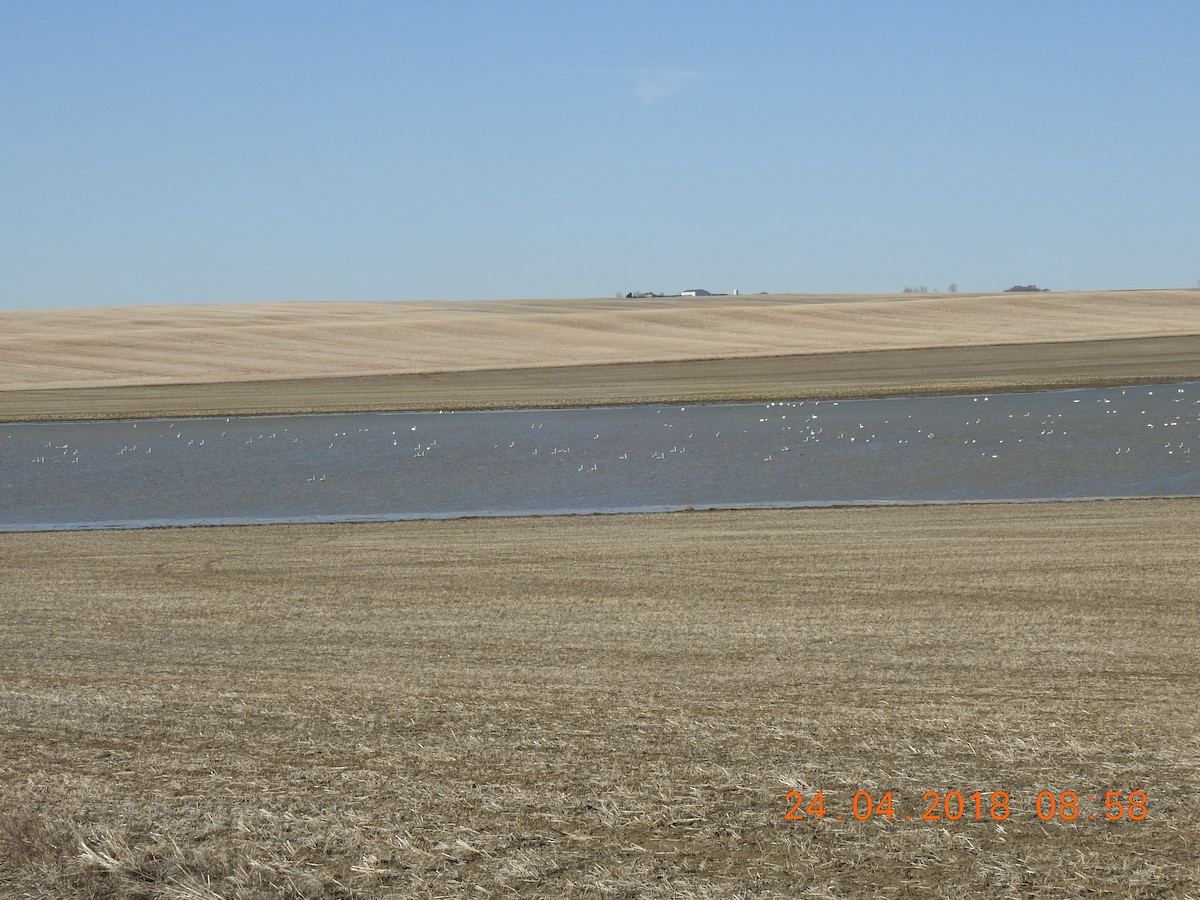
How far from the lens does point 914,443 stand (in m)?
27.3

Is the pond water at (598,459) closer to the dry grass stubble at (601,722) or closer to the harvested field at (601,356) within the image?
the harvested field at (601,356)

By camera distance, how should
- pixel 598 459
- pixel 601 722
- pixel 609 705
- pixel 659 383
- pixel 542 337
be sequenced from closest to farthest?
pixel 601 722
pixel 609 705
pixel 598 459
pixel 659 383
pixel 542 337

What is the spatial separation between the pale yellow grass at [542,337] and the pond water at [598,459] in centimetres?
1518

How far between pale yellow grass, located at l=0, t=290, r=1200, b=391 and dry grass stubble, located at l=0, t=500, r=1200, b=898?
38.2 meters

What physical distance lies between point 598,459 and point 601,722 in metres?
19.0

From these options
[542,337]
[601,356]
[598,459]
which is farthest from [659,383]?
[542,337]

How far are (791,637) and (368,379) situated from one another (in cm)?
3918

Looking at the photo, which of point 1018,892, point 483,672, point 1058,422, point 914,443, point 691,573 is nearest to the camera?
point 1018,892

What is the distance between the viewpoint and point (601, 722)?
25.4ft

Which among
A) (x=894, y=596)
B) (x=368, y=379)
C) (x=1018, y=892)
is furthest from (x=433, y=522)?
(x=368, y=379)

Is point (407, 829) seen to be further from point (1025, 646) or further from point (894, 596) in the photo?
point (894, 596)
